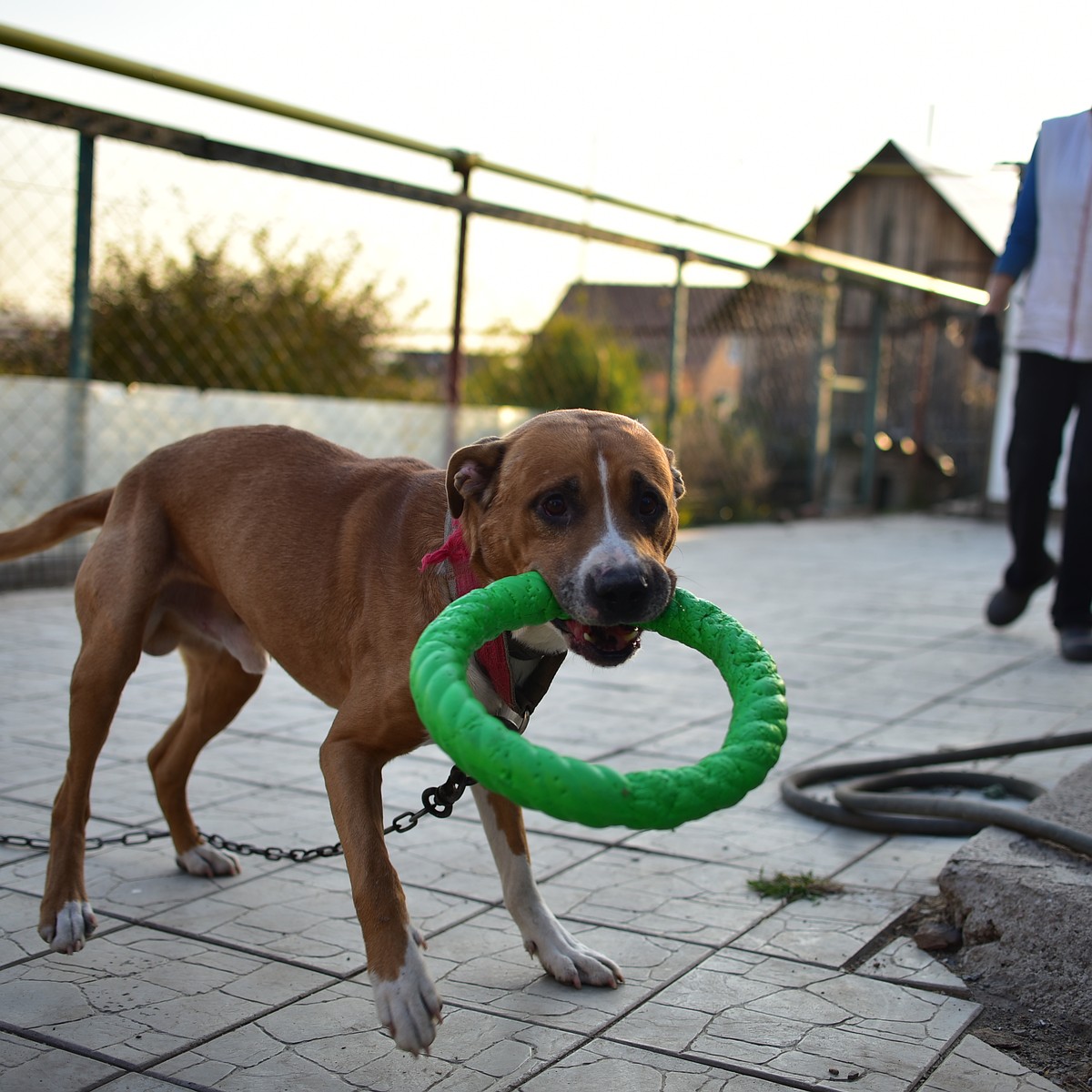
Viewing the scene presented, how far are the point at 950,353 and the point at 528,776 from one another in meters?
20.5

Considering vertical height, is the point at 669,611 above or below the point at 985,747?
above

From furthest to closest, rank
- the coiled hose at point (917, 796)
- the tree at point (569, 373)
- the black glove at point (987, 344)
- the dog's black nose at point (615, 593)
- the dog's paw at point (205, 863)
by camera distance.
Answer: the tree at point (569, 373) < the black glove at point (987, 344) < the coiled hose at point (917, 796) < the dog's paw at point (205, 863) < the dog's black nose at point (615, 593)

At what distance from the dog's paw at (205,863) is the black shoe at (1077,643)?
15.0 feet

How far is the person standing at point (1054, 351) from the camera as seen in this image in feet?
20.2

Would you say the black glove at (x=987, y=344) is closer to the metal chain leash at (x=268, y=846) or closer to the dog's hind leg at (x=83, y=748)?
the metal chain leash at (x=268, y=846)

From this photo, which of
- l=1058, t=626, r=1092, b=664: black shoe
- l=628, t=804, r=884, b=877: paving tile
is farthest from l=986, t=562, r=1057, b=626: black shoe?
l=628, t=804, r=884, b=877: paving tile

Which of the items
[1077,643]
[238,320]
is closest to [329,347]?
[238,320]

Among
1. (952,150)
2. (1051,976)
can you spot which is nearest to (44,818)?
(1051,976)

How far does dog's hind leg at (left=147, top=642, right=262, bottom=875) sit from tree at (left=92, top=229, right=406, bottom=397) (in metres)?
4.49

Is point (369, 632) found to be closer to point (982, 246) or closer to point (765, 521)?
point (765, 521)

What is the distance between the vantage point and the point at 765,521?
14.1 meters

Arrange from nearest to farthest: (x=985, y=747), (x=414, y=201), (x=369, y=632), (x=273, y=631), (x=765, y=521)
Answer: (x=369, y=632)
(x=273, y=631)
(x=985, y=747)
(x=414, y=201)
(x=765, y=521)

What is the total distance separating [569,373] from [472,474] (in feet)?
28.4

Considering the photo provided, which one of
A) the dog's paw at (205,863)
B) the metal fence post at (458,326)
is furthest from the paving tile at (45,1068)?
the metal fence post at (458,326)
